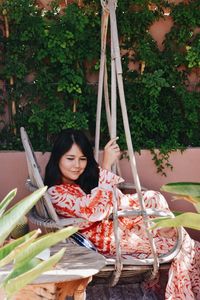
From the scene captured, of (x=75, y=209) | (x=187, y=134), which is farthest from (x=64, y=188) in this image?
(x=187, y=134)

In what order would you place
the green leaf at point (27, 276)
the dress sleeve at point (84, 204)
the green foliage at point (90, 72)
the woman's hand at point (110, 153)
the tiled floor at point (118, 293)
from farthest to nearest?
the green foliage at point (90, 72), the tiled floor at point (118, 293), the woman's hand at point (110, 153), the dress sleeve at point (84, 204), the green leaf at point (27, 276)

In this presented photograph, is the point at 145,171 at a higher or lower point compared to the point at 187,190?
lower

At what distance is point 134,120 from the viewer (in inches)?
162

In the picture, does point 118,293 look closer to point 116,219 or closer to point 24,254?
point 116,219

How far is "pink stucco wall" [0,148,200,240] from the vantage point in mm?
3943

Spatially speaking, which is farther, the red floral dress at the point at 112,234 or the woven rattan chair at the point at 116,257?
the red floral dress at the point at 112,234

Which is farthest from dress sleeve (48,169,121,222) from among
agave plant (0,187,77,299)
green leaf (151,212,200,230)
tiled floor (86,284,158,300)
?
green leaf (151,212,200,230)

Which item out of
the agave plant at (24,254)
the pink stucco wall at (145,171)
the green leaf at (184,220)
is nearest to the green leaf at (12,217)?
the agave plant at (24,254)

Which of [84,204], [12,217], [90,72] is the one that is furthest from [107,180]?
[12,217]

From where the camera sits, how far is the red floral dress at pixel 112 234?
9.84 feet

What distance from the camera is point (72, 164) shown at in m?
3.24

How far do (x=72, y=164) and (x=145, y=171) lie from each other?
94 cm

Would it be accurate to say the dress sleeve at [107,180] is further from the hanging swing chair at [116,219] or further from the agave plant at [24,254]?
the agave plant at [24,254]

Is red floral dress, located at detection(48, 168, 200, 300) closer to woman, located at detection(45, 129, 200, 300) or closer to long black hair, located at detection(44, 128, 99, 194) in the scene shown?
woman, located at detection(45, 129, 200, 300)
